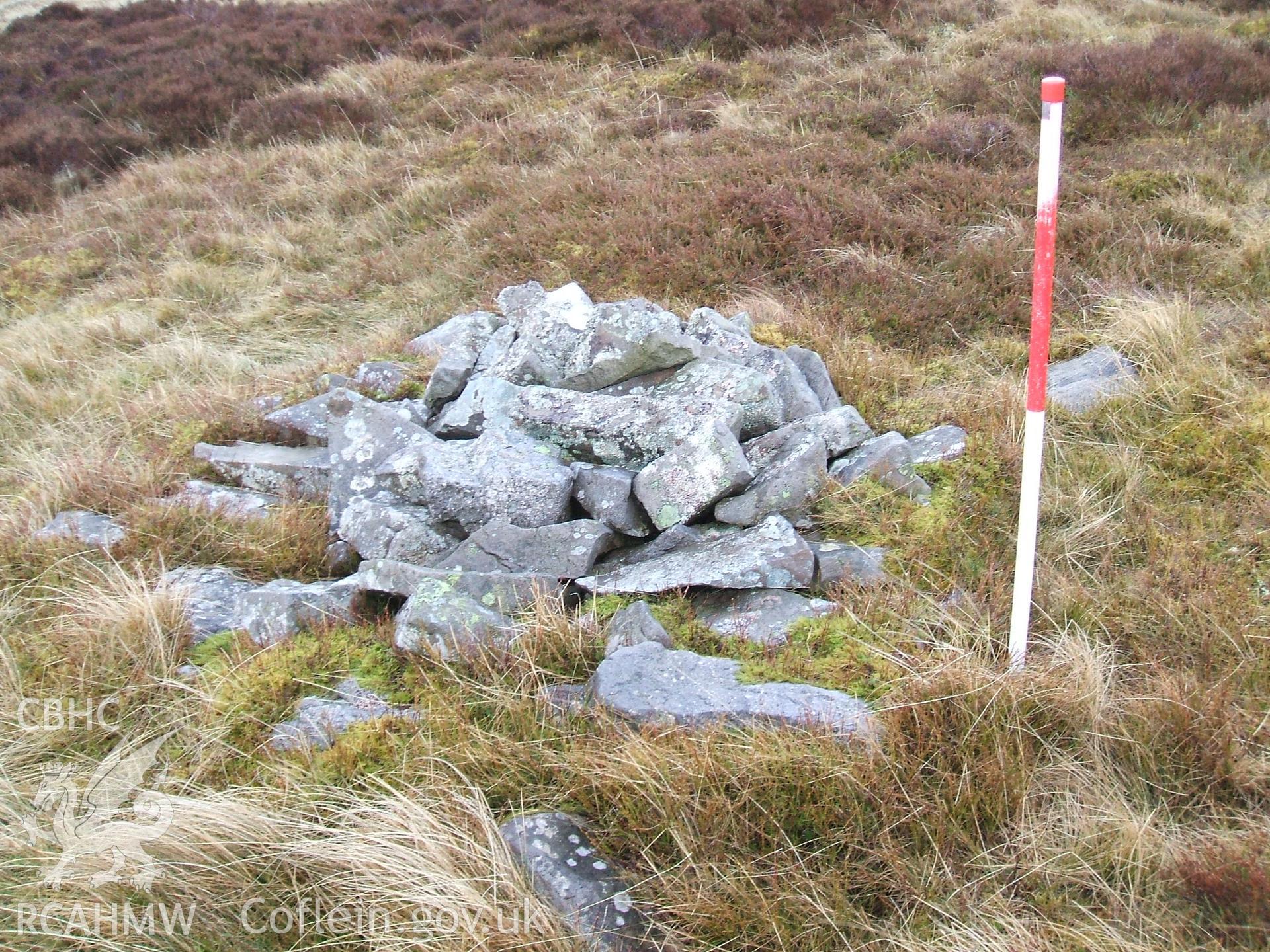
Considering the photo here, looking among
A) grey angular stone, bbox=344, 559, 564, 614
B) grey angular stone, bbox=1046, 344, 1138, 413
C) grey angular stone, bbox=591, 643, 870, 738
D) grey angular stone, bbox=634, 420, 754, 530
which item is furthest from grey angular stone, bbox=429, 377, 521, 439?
grey angular stone, bbox=1046, 344, 1138, 413

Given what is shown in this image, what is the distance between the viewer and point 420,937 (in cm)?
250

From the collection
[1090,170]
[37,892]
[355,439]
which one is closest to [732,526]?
[355,439]

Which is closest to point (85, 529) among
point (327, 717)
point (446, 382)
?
point (446, 382)

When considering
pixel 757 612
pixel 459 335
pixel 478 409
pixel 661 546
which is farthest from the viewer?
pixel 459 335

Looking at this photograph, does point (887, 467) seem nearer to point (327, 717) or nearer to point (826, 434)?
point (826, 434)

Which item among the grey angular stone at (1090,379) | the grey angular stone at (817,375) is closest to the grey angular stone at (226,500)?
the grey angular stone at (817,375)

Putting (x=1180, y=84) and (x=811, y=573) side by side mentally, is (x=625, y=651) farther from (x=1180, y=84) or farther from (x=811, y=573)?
(x=1180, y=84)

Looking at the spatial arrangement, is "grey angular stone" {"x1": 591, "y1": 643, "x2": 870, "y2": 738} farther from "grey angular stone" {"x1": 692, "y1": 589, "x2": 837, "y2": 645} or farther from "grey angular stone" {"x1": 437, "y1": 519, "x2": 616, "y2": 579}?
"grey angular stone" {"x1": 437, "y1": 519, "x2": 616, "y2": 579}

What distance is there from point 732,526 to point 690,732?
1.41 m

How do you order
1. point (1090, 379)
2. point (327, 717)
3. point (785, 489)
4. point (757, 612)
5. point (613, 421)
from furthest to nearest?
point (1090, 379) < point (613, 421) < point (785, 489) < point (757, 612) < point (327, 717)

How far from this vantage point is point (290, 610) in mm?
3807

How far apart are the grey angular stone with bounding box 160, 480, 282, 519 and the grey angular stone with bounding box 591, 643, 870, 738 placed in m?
2.36

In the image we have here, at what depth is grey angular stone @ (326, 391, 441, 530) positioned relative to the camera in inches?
183

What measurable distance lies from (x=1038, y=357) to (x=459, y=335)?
3.83 meters
